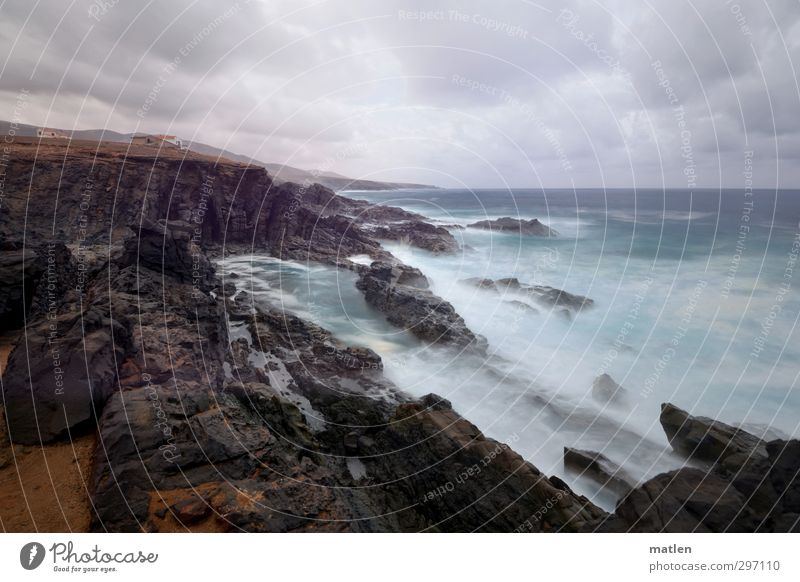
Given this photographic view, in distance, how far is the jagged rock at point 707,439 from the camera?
656 centimetres

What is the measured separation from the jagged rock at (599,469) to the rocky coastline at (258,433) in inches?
1.6

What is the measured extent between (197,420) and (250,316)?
7.88 m

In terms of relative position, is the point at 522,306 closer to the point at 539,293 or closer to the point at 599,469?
the point at 539,293

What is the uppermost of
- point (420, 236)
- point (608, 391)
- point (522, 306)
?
point (420, 236)

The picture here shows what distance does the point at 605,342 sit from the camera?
47.0ft

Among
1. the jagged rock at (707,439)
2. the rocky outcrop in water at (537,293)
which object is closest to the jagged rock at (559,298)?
the rocky outcrop in water at (537,293)

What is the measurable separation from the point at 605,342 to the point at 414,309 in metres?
7.60

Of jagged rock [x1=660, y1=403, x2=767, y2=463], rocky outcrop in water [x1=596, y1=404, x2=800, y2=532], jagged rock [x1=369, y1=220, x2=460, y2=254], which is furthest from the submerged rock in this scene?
rocky outcrop in water [x1=596, y1=404, x2=800, y2=532]

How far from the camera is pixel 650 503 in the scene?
5.25 meters

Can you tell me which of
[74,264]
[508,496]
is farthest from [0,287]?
[508,496]

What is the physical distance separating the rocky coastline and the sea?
1006 millimetres

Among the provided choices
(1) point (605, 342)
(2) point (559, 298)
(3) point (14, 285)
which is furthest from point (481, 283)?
(3) point (14, 285)

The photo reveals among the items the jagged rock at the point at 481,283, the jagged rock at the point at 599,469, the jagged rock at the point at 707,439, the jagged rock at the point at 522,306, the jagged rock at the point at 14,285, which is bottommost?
the jagged rock at the point at 599,469

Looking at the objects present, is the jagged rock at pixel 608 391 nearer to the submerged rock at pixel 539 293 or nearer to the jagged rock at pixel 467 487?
the jagged rock at pixel 467 487
